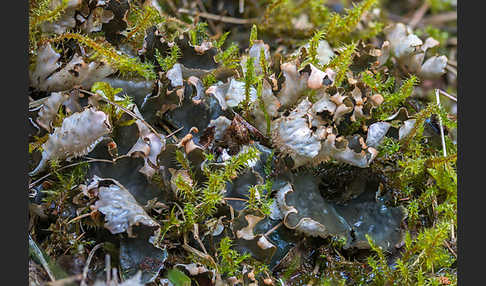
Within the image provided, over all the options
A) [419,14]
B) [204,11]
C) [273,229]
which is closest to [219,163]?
[273,229]

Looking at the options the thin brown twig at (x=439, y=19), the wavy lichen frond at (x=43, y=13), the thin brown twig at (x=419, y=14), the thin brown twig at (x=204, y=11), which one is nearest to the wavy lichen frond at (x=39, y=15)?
the wavy lichen frond at (x=43, y=13)

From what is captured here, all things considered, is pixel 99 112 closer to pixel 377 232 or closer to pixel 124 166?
pixel 124 166

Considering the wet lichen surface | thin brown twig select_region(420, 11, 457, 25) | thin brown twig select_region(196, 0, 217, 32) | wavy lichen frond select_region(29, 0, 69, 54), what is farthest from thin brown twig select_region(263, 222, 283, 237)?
thin brown twig select_region(420, 11, 457, 25)

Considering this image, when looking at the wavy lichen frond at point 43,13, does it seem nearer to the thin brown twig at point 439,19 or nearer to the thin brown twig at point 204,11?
the thin brown twig at point 204,11

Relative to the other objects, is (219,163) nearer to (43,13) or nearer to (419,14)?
(43,13)

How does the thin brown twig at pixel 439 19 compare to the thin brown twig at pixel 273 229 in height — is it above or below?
below

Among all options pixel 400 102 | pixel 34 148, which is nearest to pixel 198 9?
pixel 400 102

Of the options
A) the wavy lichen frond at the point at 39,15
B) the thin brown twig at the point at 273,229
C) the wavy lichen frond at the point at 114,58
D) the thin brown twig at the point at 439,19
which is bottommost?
the thin brown twig at the point at 439,19

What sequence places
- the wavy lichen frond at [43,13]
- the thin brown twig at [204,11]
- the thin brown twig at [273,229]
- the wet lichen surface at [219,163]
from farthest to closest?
1. the thin brown twig at [204,11]
2. the wavy lichen frond at [43,13]
3. the thin brown twig at [273,229]
4. the wet lichen surface at [219,163]
